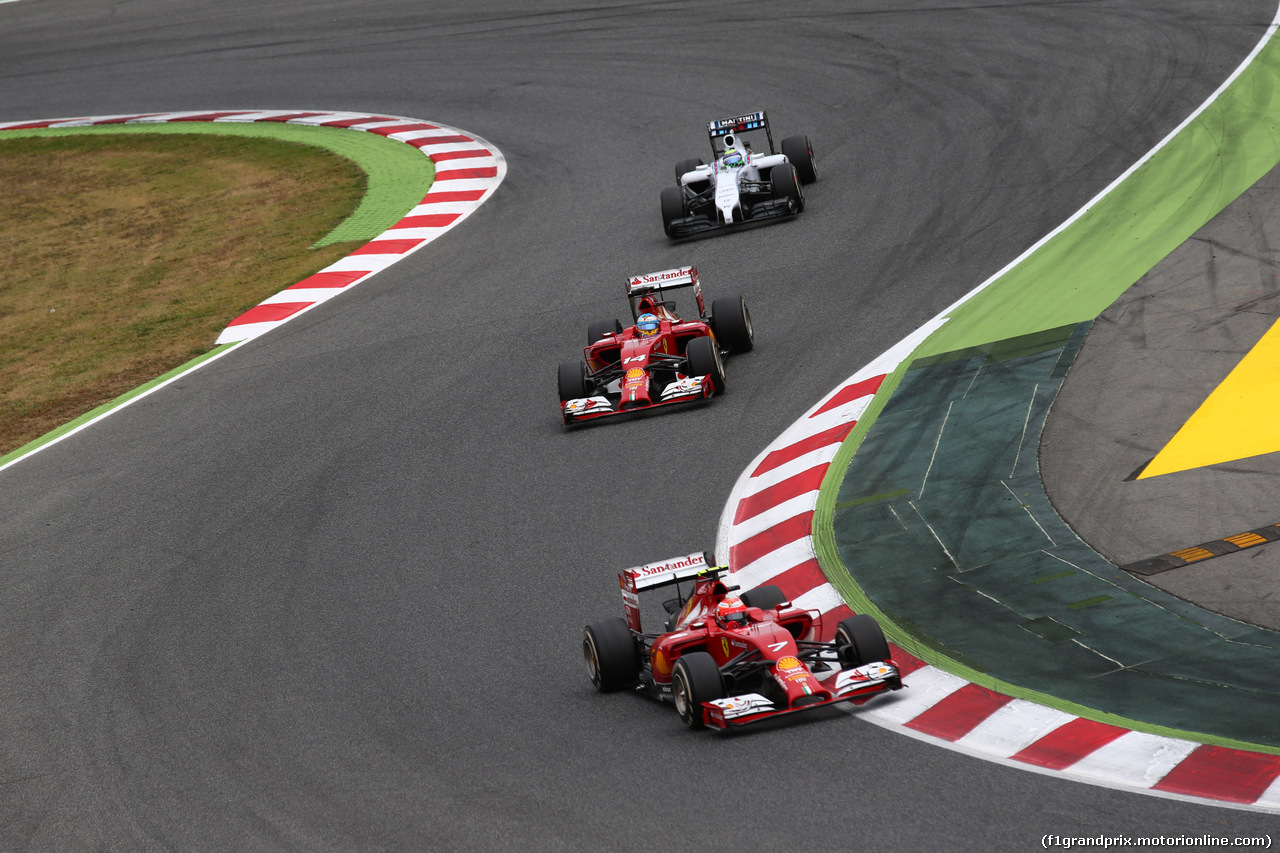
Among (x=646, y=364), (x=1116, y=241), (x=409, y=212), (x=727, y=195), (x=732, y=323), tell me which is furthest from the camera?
(x=409, y=212)

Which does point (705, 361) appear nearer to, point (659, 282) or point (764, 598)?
point (659, 282)

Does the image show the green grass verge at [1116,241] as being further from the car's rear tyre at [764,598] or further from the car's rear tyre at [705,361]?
the car's rear tyre at [705,361]

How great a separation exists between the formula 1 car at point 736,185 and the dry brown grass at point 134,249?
4.72 meters

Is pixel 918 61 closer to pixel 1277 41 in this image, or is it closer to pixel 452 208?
pixel 1277 41

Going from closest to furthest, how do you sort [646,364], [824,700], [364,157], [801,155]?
[824,700]
[646,364]
[801,155]
[364,157]

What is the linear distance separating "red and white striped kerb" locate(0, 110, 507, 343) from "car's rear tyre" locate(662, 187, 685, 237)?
11.5ft

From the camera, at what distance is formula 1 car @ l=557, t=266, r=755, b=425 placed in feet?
40.5

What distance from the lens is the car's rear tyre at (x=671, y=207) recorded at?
16.6 meters

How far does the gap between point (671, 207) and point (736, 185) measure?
2.99 feet

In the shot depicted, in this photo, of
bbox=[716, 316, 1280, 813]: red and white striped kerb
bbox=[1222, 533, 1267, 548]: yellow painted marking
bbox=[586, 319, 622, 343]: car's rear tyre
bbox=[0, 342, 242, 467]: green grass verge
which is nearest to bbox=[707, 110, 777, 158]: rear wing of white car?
bbox=[586, 319, 622, 343]: car's rear tyre

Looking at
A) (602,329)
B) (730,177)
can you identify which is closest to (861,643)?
(602,329)

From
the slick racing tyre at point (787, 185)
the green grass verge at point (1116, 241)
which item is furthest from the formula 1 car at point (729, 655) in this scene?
the slick racing tyre at point (787, 185)

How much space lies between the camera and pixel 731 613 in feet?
26.2

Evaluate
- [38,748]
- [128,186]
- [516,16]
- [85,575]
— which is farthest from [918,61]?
[38,748]
